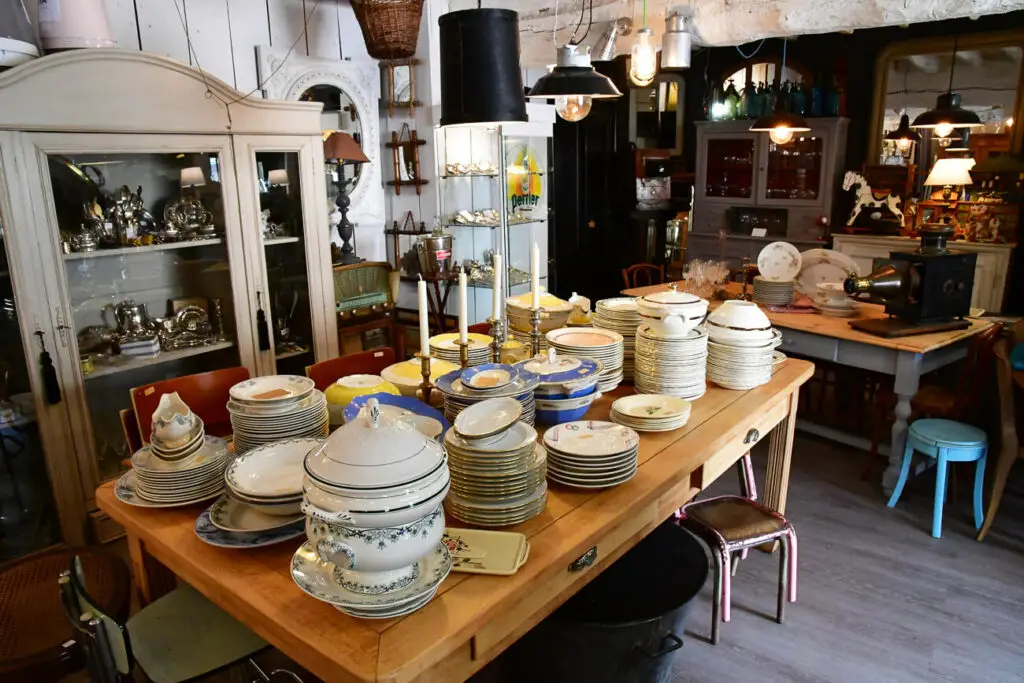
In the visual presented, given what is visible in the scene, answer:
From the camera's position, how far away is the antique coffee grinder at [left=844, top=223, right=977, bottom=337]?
11.2ft

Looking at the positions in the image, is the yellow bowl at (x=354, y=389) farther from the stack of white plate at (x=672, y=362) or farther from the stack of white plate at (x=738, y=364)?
the stack of white plate at (x=738, y=364)

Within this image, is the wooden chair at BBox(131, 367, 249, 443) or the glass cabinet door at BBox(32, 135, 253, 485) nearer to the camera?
the wooden chair at BBox(131, 367, 249, 443)

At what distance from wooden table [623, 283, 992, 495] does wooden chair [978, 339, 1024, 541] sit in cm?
31

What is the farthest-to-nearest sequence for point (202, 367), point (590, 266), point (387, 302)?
point (590, 266) → point (387, 302) → point (202, 367)

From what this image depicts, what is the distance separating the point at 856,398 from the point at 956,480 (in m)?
1.01

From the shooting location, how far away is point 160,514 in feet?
5.32

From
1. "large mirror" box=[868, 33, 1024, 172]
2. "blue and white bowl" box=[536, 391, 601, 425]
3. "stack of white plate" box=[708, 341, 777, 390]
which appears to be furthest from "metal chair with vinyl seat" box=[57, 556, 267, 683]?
"large mirror" box=[868, 33, 1024, 172]

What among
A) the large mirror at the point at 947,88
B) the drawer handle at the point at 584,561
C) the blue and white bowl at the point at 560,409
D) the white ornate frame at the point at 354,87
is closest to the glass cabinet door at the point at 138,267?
the white ornate frame at the point at 354,87

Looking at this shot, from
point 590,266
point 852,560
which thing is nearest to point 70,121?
point 852,560

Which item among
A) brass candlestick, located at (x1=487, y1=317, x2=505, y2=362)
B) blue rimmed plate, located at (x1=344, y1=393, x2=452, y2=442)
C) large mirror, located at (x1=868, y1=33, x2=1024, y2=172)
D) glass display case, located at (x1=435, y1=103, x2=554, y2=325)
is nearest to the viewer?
blue rimmed plate, located at (x1=344, y1=393, x2=452, y2=442)

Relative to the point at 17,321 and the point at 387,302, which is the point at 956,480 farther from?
the point at 17,321

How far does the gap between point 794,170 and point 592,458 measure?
19.3 ft

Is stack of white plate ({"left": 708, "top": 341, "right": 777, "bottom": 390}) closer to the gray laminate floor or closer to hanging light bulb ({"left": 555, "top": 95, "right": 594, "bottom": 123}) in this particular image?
the gray laminate floor

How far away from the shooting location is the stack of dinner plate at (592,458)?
1.69 meters
